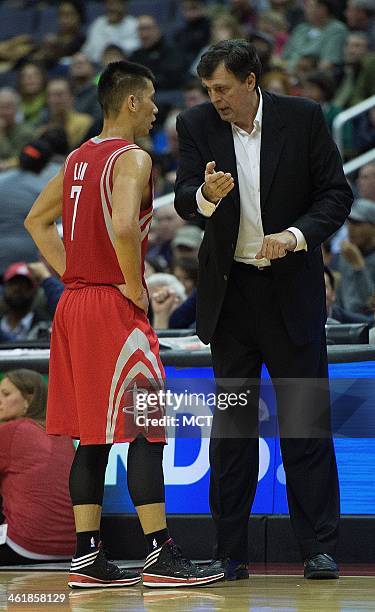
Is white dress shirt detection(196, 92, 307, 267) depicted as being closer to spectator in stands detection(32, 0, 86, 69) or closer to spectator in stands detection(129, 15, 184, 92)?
spectator in stands detection(129, 15, 184, 92)

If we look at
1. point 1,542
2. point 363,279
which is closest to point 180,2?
point 363,279

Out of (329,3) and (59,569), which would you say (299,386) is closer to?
(59,569)

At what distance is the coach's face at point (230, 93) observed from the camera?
4.83 m

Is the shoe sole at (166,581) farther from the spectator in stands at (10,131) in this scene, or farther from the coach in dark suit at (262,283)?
the spectator in stands at (10,131)

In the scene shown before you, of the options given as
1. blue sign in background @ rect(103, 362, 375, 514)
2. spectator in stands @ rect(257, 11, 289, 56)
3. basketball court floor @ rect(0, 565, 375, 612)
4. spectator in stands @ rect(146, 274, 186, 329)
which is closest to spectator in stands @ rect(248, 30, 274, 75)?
spectator in stands @ rect(257, 11, 289, 56)

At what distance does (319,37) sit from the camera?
40.3 feet

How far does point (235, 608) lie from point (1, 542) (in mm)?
2093

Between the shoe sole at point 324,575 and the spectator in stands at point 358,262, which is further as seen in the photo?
the spectator in stands at point 358,262

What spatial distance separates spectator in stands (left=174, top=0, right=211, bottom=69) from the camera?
13.6 metres

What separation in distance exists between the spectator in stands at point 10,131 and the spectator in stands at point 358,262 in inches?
198

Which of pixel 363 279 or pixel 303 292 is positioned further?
pixel 363 279

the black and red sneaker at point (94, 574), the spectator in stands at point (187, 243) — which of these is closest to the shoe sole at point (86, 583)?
the black and red sneaker at point (94, 574)

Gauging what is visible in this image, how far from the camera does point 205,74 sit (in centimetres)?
485

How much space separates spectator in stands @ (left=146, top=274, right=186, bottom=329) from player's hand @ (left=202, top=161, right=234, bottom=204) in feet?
11.0
